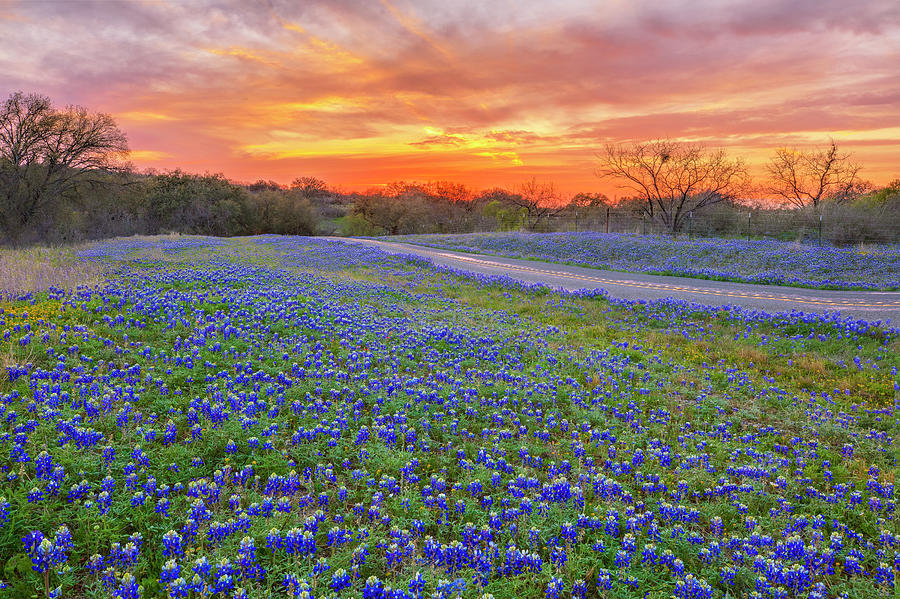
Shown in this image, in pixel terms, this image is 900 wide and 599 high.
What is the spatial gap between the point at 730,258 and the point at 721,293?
10.3 metres

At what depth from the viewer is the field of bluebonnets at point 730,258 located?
20.2m

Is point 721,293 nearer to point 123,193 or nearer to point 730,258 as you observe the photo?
point 730,258

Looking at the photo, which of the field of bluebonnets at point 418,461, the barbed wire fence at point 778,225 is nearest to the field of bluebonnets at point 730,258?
the barbed wire fence at point 778,225

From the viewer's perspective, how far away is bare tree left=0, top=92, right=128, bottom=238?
125 feet

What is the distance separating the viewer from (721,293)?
17.2 m

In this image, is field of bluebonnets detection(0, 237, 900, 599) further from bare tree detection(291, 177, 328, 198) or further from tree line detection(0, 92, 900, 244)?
bare tree detection(291, 177, 328, 198)

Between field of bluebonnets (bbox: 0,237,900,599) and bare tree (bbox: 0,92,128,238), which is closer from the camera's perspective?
field of bluebonnets (bbox: 0,237,900,599)

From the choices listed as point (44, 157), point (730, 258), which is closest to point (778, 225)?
point (730, 258)

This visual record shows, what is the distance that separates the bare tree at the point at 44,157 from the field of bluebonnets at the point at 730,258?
34196 mm

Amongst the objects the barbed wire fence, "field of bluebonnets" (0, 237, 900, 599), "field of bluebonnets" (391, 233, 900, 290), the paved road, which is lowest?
"field of bluebonnets" (0, 237, 900, 599)

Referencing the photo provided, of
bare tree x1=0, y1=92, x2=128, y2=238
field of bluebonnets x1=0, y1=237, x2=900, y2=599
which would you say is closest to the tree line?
bare tree x1=0, y1=92, x2=128, y2=238

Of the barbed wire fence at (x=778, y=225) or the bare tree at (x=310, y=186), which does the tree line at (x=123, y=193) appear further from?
the bare tree at (x=310, y=186)

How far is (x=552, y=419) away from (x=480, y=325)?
5.56m

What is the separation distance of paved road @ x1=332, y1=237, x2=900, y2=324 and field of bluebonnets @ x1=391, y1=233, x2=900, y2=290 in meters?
1.39
